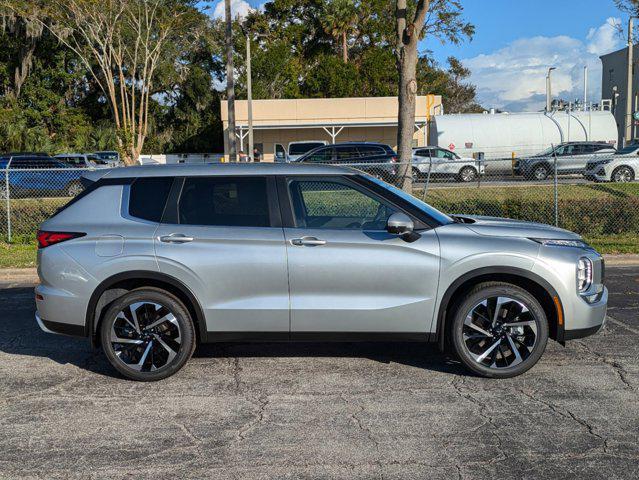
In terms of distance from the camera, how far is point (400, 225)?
5176 millimetres

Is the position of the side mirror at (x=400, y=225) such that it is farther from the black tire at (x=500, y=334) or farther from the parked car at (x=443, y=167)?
the parked car at (x=443, y=167)

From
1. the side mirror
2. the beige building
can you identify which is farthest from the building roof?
the beige building

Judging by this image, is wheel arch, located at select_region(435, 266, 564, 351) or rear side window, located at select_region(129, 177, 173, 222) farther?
rear side window, located at select_region(129, 177, 173, 222)

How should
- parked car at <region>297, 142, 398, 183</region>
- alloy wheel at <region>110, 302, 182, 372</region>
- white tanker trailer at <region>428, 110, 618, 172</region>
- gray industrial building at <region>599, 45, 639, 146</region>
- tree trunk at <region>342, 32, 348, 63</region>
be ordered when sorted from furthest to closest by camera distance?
gray industrial building at <region>599, 45, 639, 146</region> → tree trunk at <region>342, 32, 348, 63</region> → white tanker trailer at <region>428, 110, 618, 172</region> → parked car at <region>297, 142, 398, 183</region> → alloy wheel at <region>110, 302, 182, 372</region>

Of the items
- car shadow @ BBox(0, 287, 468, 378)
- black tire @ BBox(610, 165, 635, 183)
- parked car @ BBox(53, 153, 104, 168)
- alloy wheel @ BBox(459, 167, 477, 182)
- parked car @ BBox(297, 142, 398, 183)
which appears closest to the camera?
car shadow @ BBox(0, 287, 468, 378)

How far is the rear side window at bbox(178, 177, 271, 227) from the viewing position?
18.0 ft

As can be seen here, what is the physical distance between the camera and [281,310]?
210 inches

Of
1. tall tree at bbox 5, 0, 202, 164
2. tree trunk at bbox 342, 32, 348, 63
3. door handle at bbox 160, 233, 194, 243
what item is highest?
tree trunk at bbox 342, 32, 348, 63

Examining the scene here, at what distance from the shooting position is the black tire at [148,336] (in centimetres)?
538

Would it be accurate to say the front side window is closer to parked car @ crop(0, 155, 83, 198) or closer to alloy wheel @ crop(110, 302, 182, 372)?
alloy wheel @ crop(110, 302, 182, 372)

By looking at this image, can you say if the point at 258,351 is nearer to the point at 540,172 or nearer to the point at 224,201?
the point at 224,201

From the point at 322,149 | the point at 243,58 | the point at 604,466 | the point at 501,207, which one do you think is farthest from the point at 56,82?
the point at 604,466

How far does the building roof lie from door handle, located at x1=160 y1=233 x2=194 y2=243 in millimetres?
554

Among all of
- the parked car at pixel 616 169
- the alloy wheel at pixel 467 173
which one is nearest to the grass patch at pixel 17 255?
the alloy wheel at pixel 467 173
